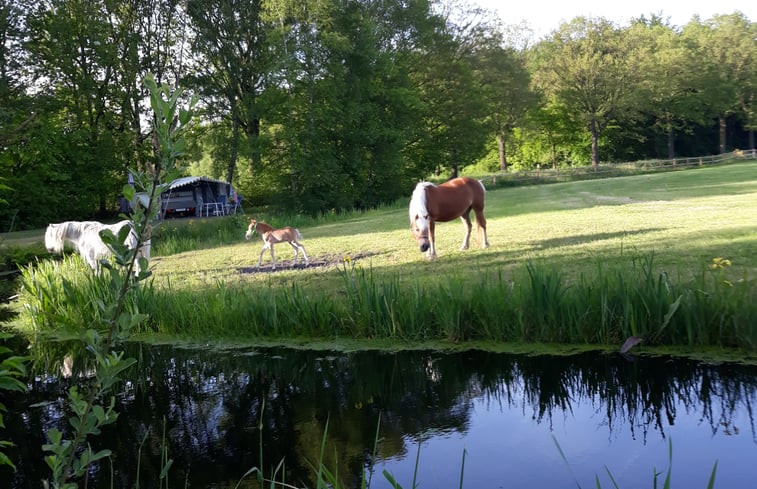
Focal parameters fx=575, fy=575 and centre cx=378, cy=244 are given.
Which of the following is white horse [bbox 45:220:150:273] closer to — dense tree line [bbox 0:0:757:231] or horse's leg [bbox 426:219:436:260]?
horse's leg [bbox 426:219:436:260]

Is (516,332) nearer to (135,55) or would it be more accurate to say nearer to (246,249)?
(246,249)

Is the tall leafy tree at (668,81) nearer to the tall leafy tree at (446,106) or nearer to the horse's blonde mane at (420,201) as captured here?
the tall leafy tree at (446,106)

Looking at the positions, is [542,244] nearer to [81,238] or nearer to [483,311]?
[483,311]

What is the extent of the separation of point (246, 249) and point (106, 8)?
22.5m

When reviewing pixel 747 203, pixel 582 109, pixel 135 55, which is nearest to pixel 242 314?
pixel 747 203

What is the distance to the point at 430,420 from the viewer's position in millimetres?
3705

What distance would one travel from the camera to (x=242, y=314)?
5.99 meters

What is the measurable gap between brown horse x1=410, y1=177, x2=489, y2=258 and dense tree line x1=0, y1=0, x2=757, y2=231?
12.7 meters

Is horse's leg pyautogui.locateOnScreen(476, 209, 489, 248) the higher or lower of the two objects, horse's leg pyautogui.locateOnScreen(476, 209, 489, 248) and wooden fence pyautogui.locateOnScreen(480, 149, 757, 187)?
the lower

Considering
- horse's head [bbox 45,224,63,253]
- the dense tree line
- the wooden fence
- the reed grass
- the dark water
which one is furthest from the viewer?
the wooden fence

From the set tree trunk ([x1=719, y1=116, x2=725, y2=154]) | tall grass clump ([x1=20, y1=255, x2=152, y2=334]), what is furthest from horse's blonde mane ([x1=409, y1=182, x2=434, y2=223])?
tree trunk ([x1=719, y1=116, x2=725, y2=154])

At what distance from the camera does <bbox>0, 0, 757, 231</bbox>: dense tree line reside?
81.3 ft

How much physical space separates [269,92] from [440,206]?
56.6 ft

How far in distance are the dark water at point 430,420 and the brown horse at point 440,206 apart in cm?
410
